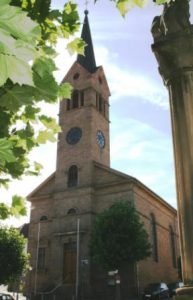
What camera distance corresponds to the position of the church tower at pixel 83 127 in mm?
37219

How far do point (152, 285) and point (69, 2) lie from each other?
29257mm

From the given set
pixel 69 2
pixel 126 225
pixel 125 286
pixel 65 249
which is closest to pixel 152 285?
pixel 125 286

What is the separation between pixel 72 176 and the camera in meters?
37.3

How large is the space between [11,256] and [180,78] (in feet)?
85.7

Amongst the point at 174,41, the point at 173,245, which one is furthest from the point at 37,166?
the point at 173,245

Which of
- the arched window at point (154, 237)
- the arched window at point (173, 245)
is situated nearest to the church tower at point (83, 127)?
the arched window at point (154, 237)

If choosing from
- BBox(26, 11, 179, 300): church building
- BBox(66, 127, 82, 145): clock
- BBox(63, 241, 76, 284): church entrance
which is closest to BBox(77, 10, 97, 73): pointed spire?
BBox(26, 11, 179, 300): church building

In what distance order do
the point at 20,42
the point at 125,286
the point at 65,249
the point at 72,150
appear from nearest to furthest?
the point at 20,42
the point at 125,286
the point at 65,249
the point at 72,150

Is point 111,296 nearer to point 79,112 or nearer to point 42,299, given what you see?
point 42,299

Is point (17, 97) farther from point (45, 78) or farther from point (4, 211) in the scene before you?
point (4, 211)

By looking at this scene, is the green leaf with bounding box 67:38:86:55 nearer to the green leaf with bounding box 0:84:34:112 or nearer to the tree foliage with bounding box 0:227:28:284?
the green leaf with bounding box 0:84:34:112

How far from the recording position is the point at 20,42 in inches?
48.8

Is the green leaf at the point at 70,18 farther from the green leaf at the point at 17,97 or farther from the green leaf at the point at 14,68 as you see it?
the green leaf at the point at 14,68

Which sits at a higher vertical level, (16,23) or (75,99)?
(75,99)
